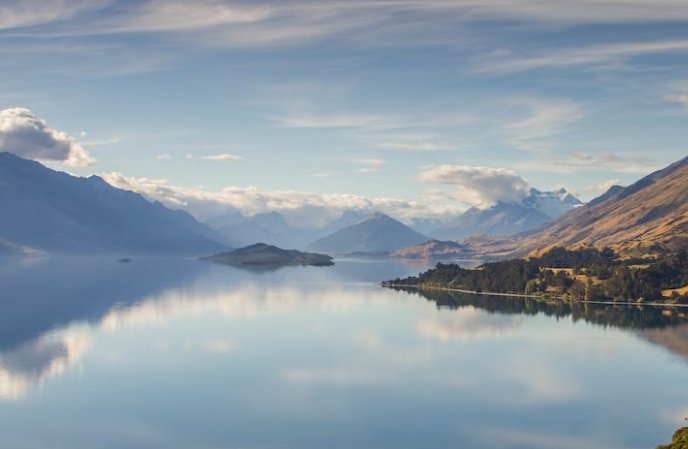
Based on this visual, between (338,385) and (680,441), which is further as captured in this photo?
(338,385)

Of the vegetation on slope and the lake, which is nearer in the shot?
the vegetation on slope

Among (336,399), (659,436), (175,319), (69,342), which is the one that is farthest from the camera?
(175,319)

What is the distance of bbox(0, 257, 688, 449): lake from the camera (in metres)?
79.8

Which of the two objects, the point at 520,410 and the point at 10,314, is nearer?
the point at 520,410

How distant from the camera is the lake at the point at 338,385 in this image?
262 feet

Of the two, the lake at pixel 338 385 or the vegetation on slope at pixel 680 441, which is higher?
the vegetation on slope at pixel 680 441

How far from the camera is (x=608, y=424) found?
279ft

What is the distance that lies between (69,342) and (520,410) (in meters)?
91.7

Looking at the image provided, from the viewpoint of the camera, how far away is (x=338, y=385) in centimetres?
10319

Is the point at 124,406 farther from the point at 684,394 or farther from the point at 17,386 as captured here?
the point at 684,394

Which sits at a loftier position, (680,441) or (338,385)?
(680,441)

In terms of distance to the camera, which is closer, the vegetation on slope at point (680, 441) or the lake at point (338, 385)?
the vegetation on slope at point (680, 441)

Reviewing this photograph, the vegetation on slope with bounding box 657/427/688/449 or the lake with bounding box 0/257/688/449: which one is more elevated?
the vegetation on slope with bounding box 657/427/688/449

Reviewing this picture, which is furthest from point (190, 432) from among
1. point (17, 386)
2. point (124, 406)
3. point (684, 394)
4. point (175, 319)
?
point (175, 319)
